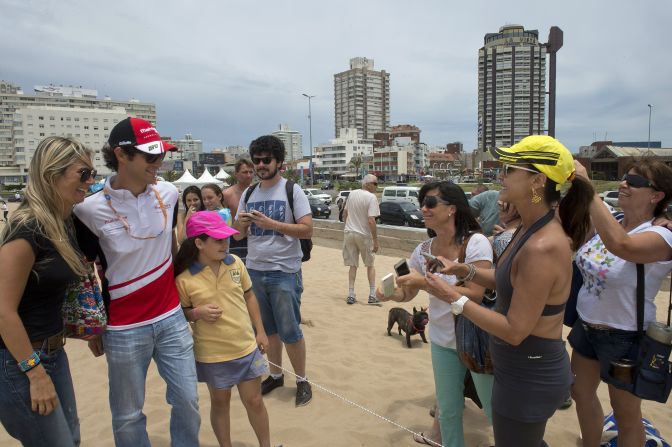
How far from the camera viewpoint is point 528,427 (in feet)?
6.03

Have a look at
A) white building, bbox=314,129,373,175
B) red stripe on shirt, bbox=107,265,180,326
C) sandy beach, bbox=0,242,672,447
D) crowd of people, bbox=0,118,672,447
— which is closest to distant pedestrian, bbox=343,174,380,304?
sandy beach, bbox=0,242,672,447

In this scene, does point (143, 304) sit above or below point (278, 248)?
below

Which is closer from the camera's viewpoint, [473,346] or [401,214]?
[473,346]

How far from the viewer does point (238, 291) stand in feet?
9.04

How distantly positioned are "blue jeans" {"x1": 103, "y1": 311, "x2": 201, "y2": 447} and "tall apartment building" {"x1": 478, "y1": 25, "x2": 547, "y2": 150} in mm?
2160

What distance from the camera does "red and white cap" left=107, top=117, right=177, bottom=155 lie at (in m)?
2.28

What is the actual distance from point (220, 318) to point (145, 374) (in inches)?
19.6

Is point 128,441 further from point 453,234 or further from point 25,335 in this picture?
point 453,234

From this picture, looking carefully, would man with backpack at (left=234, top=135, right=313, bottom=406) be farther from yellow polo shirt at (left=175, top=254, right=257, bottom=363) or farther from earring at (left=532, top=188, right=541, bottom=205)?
earring at (left=532, top=188, right=541, bottom=205)

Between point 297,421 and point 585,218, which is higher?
point 585,218

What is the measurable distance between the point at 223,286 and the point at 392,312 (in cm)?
293

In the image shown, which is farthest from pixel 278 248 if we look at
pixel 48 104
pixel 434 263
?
pixel 48 104

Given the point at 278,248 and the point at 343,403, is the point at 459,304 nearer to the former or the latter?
the point at 278,248

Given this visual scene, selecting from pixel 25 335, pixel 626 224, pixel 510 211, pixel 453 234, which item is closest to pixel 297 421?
pixel 453 234
